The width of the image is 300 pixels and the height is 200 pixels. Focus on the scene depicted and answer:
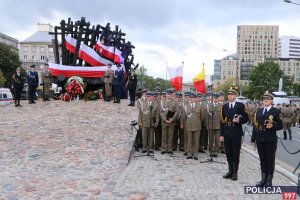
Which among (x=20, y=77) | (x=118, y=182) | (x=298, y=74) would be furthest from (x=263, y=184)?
(x=298, y=74)

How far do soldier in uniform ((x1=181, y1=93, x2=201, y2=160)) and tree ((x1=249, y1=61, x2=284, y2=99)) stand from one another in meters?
75.9

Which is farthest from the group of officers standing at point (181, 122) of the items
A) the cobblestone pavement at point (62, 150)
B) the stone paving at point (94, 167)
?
the cobblestone pavement at point (62, 150)

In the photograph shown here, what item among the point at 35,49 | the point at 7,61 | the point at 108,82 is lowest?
the point at 108,82

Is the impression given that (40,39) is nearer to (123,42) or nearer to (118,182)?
(123,42)

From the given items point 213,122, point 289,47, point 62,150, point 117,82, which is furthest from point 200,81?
point 289,47

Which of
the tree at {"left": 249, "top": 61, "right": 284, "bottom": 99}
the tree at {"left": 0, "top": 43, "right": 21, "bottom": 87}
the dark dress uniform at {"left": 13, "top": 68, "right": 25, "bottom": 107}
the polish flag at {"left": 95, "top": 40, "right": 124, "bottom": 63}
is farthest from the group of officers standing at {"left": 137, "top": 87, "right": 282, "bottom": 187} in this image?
the tree at {"left": 249, "top": 61, "right": 284, "bottom": 99}

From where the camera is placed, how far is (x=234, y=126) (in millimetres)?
8508

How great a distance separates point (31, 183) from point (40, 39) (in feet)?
344

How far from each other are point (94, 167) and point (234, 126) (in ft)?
10.5

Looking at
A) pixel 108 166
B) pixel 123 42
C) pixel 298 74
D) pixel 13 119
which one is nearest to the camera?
pixel 108 166

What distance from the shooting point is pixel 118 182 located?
7918mm

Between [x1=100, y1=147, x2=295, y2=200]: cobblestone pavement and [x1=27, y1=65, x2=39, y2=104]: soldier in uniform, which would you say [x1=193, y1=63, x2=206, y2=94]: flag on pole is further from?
[x1=27, y1=65, x2=39, y2=104]: soldier in uniform

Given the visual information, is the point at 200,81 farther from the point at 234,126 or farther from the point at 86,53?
the point at 86,53

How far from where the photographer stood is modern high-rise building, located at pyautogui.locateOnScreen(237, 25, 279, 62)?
146m
